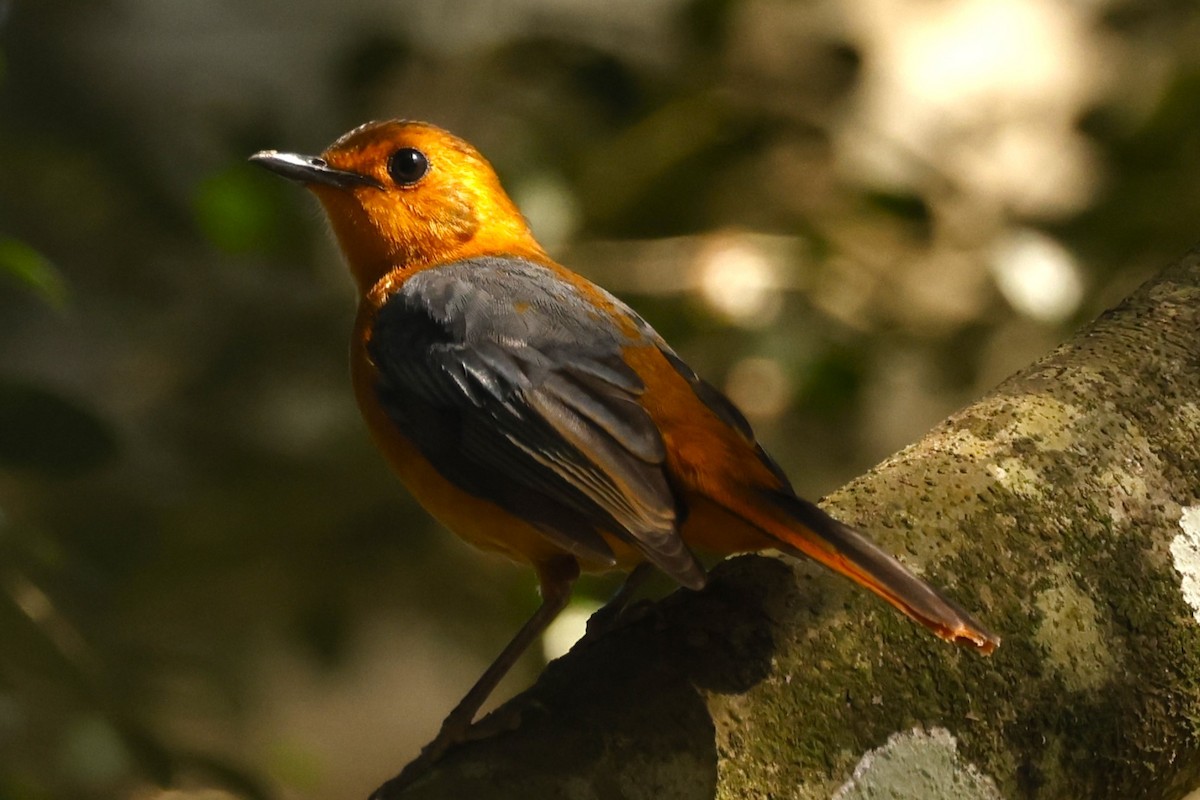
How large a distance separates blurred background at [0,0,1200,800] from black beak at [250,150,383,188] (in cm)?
48

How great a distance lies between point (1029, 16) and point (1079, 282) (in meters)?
3.48

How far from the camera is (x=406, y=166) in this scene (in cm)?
330

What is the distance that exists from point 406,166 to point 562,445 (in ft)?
4.11

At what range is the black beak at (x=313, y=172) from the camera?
322cm

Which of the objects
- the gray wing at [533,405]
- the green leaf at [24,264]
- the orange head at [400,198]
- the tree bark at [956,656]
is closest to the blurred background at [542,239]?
the orange head at [400,198]

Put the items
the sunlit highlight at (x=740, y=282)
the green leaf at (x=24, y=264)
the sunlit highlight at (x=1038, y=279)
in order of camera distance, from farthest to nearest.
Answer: the sunlit highlight at (x=740, y=282) → the sunlit highlight at (x=1038, y=279) → the green leaf at (x=24, y=264)

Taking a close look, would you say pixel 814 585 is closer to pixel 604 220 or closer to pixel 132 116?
pixel 604 220

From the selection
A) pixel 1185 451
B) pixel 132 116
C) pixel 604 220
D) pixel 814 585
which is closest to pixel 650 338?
Answer: pixel 814 585

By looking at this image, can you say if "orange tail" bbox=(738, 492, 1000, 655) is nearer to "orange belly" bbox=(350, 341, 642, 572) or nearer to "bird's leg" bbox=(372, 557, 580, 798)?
"orange belly" bbox=(350, 341, 642, 572)

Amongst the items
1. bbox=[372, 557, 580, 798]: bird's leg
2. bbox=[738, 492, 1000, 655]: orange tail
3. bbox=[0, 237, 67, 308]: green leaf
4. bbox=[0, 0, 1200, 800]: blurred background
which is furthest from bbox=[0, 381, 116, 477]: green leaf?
bbox=[738, 492, 1000, 655]: orange tail

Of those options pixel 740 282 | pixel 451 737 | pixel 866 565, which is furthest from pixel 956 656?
pixel 740 282

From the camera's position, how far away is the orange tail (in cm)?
183

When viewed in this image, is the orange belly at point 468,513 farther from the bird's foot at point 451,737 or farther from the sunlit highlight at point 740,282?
the sunlit highlight at point 740,282

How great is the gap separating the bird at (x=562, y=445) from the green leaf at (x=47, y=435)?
0.54 meters
